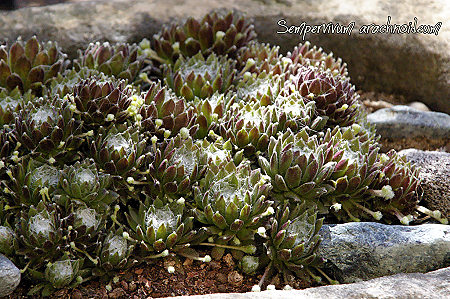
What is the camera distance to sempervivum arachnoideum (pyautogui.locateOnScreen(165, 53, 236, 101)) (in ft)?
10.0

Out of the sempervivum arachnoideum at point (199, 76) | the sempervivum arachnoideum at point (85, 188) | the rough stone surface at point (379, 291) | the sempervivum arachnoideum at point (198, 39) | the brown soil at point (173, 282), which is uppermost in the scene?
the sempervivum arachnoideum at point (198, 39)

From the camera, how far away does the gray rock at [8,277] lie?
2.10m

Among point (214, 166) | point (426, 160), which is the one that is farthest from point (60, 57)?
point (426, 160)

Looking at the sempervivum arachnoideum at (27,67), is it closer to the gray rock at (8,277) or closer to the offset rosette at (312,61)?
the gray rock at (8,277)

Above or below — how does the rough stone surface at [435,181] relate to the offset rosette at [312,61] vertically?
below

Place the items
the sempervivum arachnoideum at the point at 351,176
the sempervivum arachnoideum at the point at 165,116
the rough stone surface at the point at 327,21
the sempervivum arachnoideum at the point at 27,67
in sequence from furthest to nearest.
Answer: the rough stone surface at the point at 327,21
the sempervivum arachnoideum at the point at 27,67
the sempervivum arachnoideum at the point at 165,116
the sempervivum arachnoideum at the point at 351,176

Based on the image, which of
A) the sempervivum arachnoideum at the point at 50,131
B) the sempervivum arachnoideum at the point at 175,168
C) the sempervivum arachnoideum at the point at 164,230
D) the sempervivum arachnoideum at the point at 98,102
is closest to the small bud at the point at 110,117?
the sempervivum arachnoideum at the point at 98,102

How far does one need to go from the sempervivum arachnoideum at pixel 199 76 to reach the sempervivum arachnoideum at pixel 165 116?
0.93ft

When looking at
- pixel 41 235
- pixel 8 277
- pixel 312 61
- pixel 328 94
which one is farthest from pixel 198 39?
pixel 8 277

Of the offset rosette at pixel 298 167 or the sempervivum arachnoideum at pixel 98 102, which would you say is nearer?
the offset rosette at pixel 298 167

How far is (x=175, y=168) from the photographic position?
248cm

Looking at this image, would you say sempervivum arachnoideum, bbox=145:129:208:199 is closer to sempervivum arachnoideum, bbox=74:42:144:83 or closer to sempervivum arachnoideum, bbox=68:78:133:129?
sempervivum arachnoideum, bbox=68:78:133:129

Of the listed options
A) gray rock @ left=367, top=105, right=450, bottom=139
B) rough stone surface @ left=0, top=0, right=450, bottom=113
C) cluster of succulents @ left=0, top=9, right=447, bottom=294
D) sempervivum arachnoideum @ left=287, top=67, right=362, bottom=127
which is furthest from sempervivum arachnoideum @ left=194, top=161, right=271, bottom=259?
rough stone surface @ left=0, top=0, right=450, bottom=113

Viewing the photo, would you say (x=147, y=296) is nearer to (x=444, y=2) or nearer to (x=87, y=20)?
(x=87, y=20)
